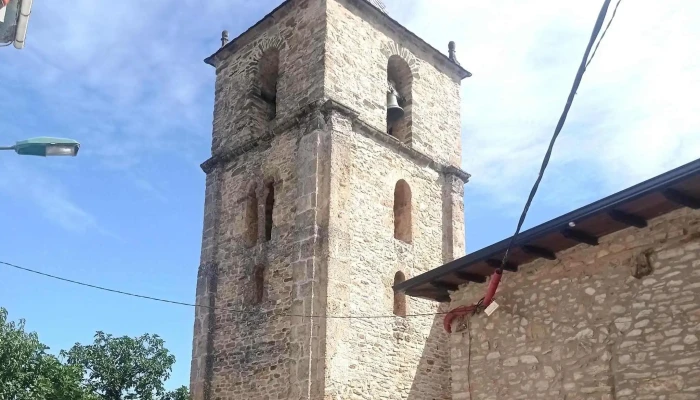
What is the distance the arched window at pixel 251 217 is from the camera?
16.0 m

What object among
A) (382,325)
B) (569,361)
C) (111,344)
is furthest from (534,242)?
(111,344)

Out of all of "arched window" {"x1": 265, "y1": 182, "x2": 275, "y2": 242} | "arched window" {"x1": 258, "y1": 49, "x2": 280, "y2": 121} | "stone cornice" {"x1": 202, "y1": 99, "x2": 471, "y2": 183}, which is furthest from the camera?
"arched window" {"x1": 258, "y1": 49, "x2": 280, "y2": 121}

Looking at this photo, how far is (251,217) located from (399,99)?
4411mm

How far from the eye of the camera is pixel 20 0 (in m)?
5.29

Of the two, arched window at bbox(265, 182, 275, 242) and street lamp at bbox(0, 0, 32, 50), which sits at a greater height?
arched window at bbox(265, 182, 275, 242)

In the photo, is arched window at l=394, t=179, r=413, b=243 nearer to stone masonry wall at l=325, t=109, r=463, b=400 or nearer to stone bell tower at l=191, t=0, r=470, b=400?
stone bell tower at l=191, t=0, r=470, b=400

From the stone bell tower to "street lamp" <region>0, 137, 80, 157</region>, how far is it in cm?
757

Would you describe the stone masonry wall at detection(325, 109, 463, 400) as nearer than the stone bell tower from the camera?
Yes

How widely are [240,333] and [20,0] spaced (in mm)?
10666

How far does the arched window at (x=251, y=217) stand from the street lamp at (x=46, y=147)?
371 inches

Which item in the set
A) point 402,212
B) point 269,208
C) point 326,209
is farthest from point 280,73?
point 402,212

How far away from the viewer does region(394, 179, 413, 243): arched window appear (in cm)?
1609

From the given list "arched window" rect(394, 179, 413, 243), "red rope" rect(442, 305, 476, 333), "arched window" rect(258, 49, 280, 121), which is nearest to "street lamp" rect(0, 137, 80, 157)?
"red rope" rect(442, 305, 476, 333)

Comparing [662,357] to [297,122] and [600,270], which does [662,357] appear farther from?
[297,122]
